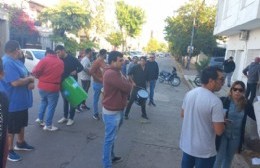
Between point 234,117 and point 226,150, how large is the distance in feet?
1.63

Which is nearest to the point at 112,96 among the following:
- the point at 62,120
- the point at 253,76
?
the point at 62,120

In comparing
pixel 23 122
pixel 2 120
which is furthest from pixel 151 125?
pixel 2 120

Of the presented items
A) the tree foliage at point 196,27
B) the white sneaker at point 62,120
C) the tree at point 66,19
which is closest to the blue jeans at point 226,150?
the white sneaker at point 62,120

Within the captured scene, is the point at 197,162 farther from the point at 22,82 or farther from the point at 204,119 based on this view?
the point at 22,82

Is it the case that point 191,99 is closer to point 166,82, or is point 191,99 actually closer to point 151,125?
point 151,125

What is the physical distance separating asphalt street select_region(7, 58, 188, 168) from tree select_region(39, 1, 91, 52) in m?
24.3

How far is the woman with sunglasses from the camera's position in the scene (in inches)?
161

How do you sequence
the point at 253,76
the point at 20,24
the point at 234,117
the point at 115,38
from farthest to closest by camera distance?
the point at 115,38, the point at 20,24, the point at 253,76, the point at 234,117

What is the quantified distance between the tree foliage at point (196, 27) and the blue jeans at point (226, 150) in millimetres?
33708

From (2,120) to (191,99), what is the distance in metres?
2.01

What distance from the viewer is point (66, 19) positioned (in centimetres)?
3241

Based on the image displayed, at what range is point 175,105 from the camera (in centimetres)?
1238

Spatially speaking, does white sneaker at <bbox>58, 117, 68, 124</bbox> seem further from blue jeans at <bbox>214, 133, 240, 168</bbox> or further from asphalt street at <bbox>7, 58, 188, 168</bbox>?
blue jeans at <bbox>214, 133, 240, 168</bbox>

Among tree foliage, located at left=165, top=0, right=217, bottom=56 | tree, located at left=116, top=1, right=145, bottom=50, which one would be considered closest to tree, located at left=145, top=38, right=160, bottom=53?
tree, located at left=116, top=1, right=145, bottom=50
